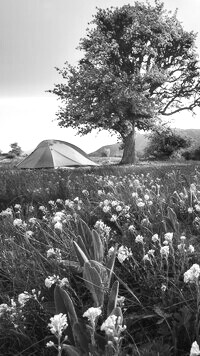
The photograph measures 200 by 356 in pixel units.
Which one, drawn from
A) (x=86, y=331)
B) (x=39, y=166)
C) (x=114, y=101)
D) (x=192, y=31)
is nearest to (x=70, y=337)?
(x=86, y=331)

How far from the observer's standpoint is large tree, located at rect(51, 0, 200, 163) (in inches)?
1082

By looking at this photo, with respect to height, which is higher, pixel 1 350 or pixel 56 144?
pixel 56 144

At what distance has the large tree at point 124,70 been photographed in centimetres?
2748

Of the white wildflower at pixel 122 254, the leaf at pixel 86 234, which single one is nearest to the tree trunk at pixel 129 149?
the leaf at pixel 86 234

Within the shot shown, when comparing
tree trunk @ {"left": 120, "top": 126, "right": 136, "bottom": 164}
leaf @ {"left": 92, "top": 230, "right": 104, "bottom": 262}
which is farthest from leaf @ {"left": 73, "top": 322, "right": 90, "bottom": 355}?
tree trunk @ {"left": 120, "top": 126, "right": 136, "bottom": 164}

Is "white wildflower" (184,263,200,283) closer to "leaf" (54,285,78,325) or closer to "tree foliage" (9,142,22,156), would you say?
"leaf" (54,285,78,325)

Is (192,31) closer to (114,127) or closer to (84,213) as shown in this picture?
(114,127)

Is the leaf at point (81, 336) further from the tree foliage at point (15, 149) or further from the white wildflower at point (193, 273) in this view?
the tree foliage at point (15, 149)

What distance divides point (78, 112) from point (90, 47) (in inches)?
190

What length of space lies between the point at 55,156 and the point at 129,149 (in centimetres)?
1128

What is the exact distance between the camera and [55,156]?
68.7 feet

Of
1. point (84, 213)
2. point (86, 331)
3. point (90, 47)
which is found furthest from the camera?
point (90, 47)

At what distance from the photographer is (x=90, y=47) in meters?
27.7

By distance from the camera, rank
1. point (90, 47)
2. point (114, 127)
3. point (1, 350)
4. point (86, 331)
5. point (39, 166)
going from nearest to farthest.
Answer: point (86, 331)
point (1, 350)
point (39, 166)
point (90, 47)
point (114, 127)
